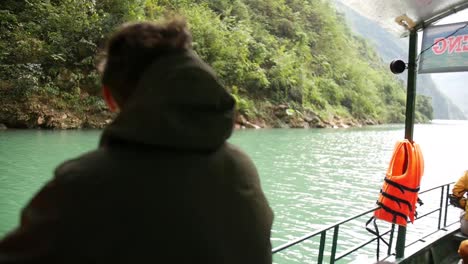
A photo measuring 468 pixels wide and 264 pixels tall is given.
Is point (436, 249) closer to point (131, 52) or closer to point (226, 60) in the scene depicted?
point (131, 52)

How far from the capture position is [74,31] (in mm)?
22516

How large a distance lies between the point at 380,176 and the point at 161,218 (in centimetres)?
1636

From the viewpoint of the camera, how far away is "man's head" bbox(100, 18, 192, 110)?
899 millimetres

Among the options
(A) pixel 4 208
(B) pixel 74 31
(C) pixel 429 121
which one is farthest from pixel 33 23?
(C) pixel 429 121

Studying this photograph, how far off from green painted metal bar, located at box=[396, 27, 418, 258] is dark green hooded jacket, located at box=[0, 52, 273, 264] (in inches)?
117

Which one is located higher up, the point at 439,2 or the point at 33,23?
the point at 33,23

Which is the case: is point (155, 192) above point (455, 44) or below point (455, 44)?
below

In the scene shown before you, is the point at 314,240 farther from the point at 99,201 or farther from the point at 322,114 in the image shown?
the point at 322,114

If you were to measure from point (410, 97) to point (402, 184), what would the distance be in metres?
0.77

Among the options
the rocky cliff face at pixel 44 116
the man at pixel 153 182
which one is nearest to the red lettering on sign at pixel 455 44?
the man at pixel 153 182

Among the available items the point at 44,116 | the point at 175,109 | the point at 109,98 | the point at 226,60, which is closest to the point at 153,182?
the point at 175,109

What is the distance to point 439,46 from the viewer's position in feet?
11.7

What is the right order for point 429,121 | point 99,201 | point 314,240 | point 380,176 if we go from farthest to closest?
1. point 429,121
2. point 380,176
3. point 314,240
4. point 99,201

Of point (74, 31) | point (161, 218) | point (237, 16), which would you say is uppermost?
point (237, 16)
